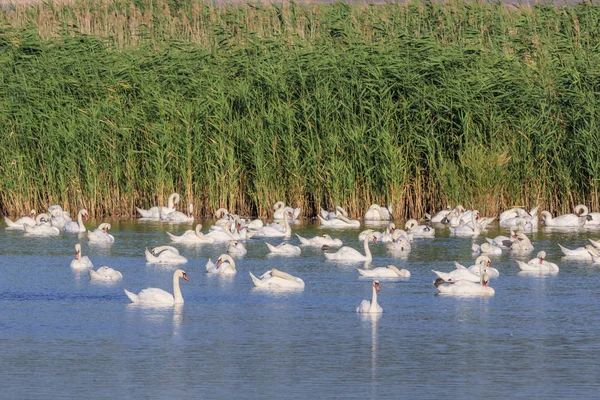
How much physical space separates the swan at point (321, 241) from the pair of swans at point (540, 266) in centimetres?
386

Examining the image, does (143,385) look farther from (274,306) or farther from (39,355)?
(274,306)

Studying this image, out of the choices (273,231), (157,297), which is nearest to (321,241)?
(273,231)

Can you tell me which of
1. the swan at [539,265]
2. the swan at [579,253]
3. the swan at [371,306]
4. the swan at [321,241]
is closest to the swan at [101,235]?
the swan at [321,241]

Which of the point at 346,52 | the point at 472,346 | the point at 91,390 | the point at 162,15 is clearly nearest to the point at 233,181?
the point at 346,52

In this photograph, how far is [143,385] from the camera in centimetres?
1075

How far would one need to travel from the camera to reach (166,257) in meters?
18.7

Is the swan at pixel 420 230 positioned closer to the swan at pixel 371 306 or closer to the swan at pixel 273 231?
the swan at pixel 273 231

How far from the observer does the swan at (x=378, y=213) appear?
2361 cm

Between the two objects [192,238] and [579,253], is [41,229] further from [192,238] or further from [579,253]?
[579,253]

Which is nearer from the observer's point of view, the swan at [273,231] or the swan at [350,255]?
the swan at [350,255]

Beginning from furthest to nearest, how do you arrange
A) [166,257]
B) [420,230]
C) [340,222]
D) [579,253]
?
[340,222] < [420,230] < [579,253] < [166,257]

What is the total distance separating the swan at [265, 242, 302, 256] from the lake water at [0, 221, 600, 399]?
1031 millimetres

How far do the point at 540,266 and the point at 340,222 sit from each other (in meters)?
6.06

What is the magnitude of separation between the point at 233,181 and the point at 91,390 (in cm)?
1436
